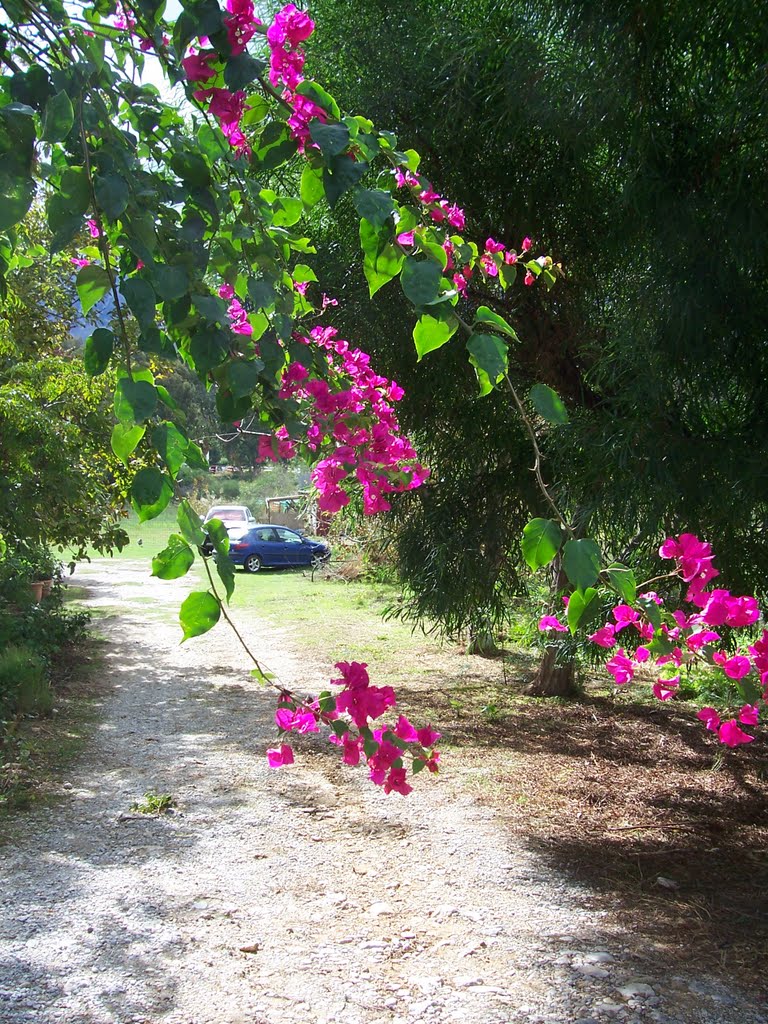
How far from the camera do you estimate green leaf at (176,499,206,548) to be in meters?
1.26

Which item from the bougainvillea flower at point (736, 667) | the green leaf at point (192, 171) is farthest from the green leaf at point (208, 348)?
the bougainvillea flower at point (736, 667)

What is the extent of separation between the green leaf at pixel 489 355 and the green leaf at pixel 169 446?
0.42 m

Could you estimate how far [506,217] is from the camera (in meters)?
4.80

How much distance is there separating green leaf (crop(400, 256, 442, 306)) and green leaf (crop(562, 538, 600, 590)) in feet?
1.23

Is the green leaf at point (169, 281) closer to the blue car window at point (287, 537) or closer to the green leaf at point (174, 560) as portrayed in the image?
the green leaf at point (174, 560)

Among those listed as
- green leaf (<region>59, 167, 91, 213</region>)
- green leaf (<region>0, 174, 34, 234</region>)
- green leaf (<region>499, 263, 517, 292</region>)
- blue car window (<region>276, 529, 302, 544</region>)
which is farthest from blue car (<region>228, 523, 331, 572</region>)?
green leaf (<region>0, 174, 34, 234</region>)

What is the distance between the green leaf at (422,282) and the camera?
49.0 inches

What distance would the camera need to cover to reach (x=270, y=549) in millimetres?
20016

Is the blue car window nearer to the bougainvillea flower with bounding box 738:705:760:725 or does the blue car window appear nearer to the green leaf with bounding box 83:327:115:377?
the bougainvillea flower with bounding box 738:705:760:725

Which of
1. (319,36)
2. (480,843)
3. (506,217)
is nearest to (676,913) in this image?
(480,843)

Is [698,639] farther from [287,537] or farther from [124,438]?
[287,537]

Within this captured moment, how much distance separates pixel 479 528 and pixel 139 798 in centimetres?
233

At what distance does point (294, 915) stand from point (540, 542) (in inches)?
110

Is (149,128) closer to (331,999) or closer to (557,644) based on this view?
(331,999)
